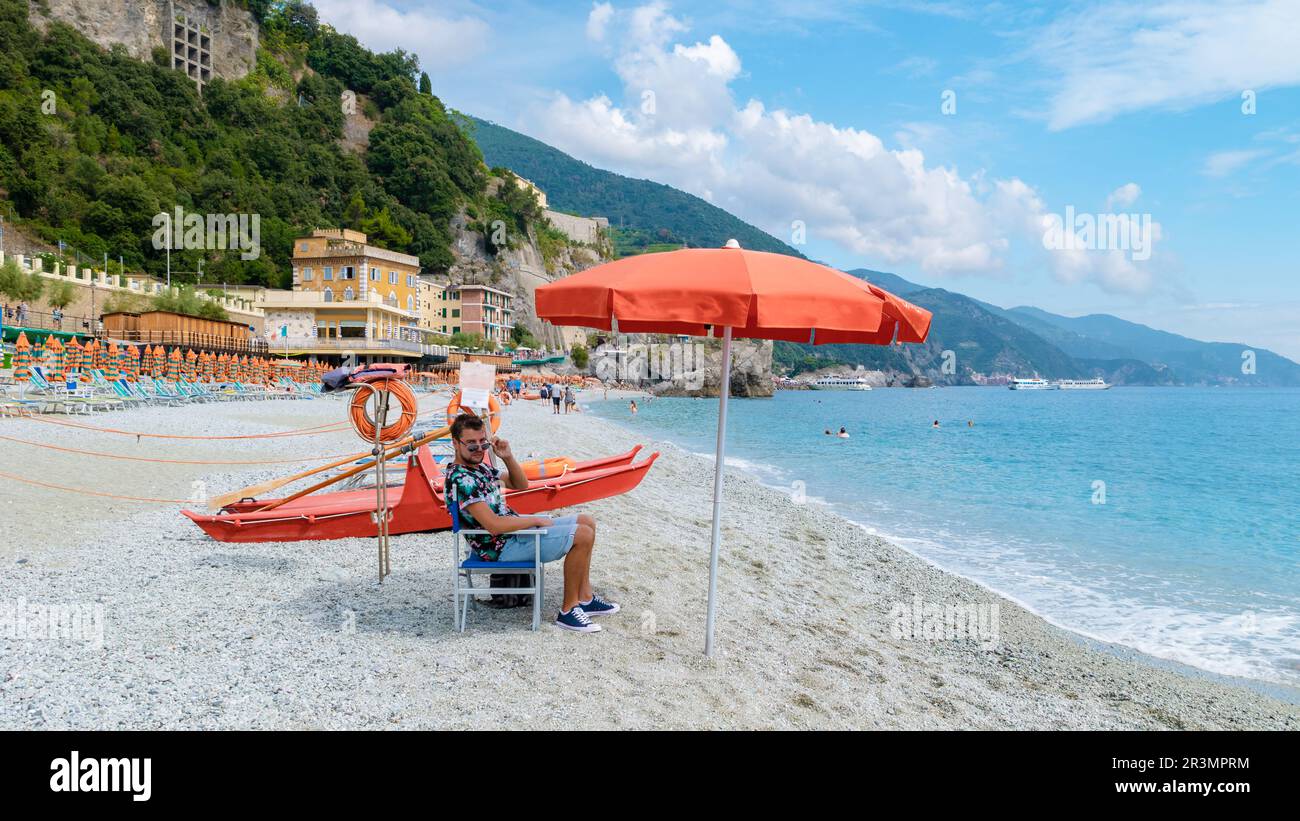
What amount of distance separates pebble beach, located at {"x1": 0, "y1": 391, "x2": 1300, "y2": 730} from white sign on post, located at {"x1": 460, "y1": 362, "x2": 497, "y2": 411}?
145 centimetres

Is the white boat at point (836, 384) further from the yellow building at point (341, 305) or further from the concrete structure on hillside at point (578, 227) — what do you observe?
the yellow building at point (341, 305)

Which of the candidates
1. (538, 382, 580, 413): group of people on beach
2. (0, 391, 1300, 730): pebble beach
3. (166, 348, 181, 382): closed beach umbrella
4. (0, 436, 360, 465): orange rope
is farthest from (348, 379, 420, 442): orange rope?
(538, 382, 580, 413): group of people on beach

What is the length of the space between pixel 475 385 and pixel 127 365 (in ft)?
87.6

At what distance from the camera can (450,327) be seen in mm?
79312

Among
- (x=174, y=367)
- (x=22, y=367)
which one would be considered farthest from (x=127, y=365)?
(x=22, y=367)

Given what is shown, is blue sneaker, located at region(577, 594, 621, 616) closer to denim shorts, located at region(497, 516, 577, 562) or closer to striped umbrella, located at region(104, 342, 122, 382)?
denim shorts, located at region(497, 516, 577, 562)

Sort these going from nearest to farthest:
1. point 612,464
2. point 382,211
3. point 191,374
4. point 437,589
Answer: point 437,589 < point 612,464 < point 191,374 < point 382,211

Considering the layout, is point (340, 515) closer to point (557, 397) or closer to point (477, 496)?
point (477, 496)

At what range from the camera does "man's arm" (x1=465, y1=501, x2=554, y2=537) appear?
14.7 ft

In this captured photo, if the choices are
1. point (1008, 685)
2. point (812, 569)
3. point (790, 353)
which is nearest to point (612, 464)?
point (812, 569)

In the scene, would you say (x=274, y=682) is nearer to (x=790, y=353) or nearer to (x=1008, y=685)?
(x=1008, y=685)

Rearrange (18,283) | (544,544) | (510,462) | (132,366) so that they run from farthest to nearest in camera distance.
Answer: (18,283) < (132,366) < (510,462) < (544,544)

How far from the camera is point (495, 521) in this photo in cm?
451
